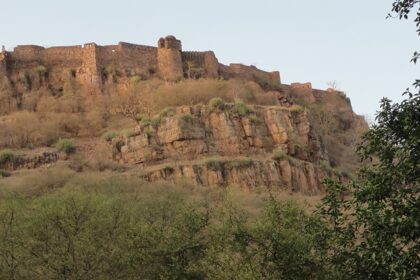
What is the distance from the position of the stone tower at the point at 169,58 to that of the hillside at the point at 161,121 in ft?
0.25

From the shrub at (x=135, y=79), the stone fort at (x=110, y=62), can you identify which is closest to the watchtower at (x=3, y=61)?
the stone fort at (x=110, y=62)

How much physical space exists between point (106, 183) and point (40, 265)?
15.4m

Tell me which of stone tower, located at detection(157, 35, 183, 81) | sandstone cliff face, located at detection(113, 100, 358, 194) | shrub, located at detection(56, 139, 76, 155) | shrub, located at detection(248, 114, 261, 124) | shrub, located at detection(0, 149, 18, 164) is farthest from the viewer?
stone tower, located at detection(157, 35, 183, 81)

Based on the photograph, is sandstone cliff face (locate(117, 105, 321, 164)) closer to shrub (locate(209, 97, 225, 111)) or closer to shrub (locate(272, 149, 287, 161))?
shrub (locate(209, 97, 225, 111))

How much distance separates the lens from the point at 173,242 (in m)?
19.9

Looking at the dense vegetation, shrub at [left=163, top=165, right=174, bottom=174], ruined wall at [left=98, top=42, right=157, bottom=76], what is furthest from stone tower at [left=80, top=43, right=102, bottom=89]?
the dense vegetation

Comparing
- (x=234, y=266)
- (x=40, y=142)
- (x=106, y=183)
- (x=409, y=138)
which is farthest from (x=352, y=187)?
(x=40, y=142)

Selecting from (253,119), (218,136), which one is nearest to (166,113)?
(218,136)

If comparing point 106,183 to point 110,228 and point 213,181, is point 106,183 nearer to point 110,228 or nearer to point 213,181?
point 213,181

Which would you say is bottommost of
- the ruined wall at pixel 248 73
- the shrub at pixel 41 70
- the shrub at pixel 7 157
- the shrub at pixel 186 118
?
the shrub at pixel 7 157

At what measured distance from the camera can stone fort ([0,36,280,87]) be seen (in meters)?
51.2

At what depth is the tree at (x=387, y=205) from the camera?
35.8 ft

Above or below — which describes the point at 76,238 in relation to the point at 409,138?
below

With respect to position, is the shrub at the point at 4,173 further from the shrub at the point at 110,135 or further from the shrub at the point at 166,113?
the shrub at the point at 166,113
